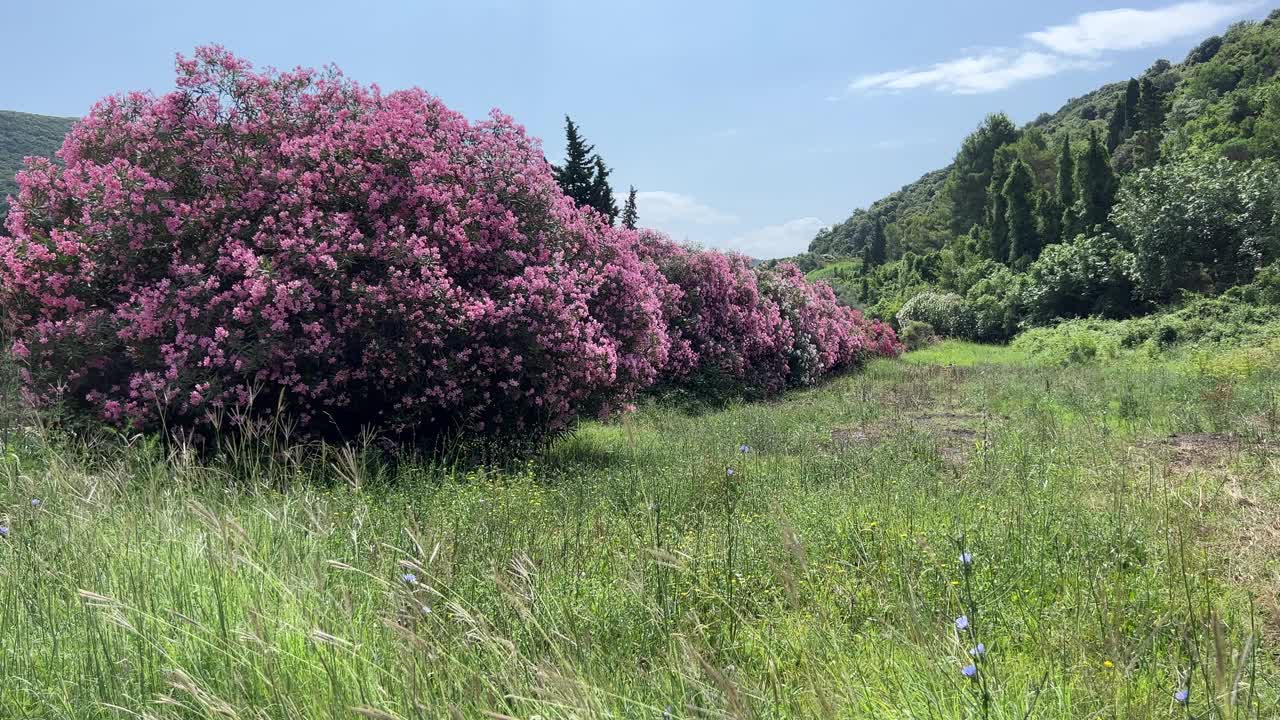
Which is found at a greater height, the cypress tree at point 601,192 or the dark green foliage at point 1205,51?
the dark green foliage at point 1205,51

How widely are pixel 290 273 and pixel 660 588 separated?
5175mm

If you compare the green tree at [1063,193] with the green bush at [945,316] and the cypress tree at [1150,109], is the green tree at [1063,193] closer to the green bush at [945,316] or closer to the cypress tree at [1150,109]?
the green bush at [945,316]

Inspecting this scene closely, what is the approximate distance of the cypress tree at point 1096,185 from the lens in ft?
122

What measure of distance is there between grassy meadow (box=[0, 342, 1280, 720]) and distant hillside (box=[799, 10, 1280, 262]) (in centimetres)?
4212

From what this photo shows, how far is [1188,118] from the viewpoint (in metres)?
51.0

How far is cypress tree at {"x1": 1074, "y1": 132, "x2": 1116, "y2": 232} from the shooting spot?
122 feet

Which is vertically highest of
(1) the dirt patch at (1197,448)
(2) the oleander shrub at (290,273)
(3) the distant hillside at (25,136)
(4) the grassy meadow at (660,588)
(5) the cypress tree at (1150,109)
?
(3) the distant hillside at (25,136)

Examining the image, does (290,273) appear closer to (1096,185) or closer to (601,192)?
(601,192)

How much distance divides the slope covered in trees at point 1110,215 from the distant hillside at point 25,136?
68.9 m

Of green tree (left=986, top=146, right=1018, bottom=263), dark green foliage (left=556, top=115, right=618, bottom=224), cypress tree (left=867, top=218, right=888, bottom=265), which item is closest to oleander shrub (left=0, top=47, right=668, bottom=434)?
dark green foliage (left=556, top=115, right=618, bottom=224)

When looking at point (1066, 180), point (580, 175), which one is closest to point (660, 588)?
point (580, 175)

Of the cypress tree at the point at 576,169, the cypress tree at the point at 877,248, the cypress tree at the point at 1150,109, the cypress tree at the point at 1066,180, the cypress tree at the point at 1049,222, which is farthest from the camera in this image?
the cypress tree at the point at 877,248

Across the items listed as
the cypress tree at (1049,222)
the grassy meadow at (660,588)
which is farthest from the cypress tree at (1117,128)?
the grassy meadow at (660,588)

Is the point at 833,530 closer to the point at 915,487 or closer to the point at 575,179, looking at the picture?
the point at 915,487
